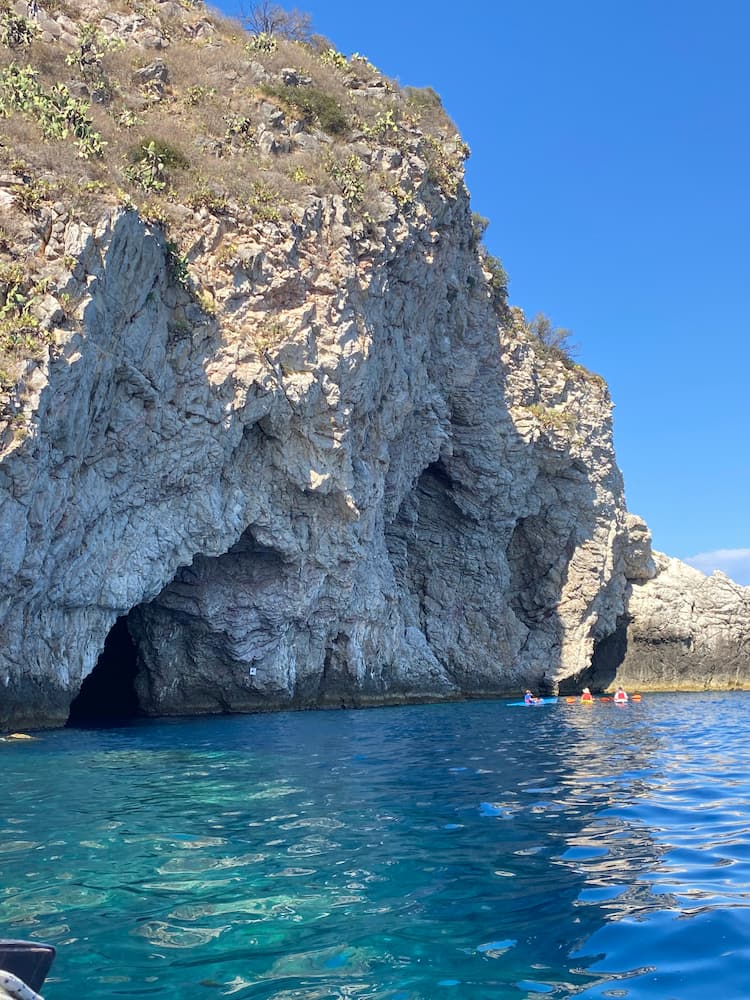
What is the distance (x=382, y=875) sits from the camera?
328 inches

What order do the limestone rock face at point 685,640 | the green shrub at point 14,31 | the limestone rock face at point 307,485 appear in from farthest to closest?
the limestone rock face at point 685,640 < the green shrub at point 14,31 < the limestone rock face at point 307,485

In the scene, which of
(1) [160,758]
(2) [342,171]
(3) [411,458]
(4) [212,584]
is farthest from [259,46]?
(1) [160,758]

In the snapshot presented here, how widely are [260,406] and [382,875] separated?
2064 cm

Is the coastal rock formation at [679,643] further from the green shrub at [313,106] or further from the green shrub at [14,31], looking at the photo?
the green shrub at [14,31]

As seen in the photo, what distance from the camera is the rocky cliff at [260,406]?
72.6ft

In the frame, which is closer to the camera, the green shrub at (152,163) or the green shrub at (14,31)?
the green shrub at (152,163)

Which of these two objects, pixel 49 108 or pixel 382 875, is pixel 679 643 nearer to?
pixel 49 108

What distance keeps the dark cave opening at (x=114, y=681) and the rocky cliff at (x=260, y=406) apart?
0.15 m

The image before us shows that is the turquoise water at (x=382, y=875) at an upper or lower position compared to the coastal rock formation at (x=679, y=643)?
lower

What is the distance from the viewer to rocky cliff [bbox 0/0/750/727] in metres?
22.1

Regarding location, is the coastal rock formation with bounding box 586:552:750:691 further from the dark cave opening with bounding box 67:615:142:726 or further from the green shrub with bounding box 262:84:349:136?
the green shrub with bounding box 262:84:349:136

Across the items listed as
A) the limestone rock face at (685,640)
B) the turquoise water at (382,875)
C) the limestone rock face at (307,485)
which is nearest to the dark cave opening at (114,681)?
the limestone rock face at (307,485)

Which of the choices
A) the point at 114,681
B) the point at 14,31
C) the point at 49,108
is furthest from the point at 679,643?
the point at 14,31

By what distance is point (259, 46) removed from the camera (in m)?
37.2
